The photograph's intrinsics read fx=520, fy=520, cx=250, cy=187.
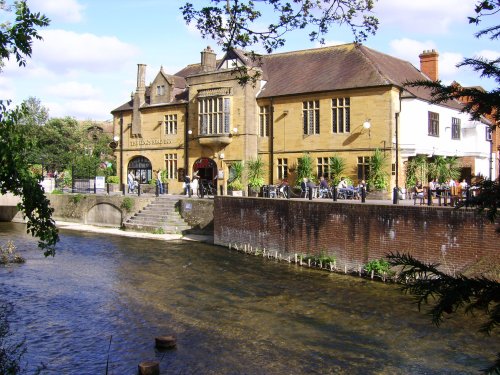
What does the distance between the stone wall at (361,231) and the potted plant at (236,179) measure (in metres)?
4.87

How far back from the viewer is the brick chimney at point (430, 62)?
36.6 meters

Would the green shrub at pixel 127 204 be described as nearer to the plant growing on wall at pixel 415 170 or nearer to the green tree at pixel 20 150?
the plant growing on wall at pixel 415 170

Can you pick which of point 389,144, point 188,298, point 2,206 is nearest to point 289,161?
point 389,144

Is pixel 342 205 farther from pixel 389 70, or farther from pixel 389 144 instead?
pixel 389 70

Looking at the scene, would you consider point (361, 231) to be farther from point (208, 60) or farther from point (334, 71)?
point (208, 60)

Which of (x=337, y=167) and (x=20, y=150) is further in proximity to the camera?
(x=337, y=167)

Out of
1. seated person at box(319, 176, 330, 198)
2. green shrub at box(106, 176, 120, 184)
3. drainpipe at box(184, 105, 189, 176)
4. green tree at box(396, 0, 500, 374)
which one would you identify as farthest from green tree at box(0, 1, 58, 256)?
green shrub at box(106, 176, 120, 184)

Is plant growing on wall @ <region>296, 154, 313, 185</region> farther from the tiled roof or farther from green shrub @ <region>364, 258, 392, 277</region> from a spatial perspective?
green shrub @ <region>364, 258, 392, 277</region>

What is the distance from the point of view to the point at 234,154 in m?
35.3

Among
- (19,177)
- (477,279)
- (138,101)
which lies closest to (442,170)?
(138,101)

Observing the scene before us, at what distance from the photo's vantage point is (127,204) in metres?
34.0

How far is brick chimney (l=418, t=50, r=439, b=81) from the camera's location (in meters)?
36.6

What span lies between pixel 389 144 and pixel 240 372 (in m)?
21.5

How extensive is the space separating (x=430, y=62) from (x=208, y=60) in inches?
623
